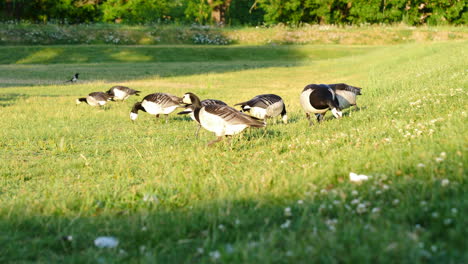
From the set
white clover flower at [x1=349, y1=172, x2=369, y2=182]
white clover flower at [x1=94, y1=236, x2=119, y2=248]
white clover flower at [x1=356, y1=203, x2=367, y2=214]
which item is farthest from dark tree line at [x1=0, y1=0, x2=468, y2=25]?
white clover flower at [x1=356, y1=203, x2=367, y2=214]

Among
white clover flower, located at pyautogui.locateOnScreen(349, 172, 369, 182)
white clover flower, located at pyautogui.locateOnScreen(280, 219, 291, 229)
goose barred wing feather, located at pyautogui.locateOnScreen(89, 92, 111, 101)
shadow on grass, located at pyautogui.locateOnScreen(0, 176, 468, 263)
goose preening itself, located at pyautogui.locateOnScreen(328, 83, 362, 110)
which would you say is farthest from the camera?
goose barred wing feather, located at pyautogui.locateOnScreen(89, 92, 111, 101)

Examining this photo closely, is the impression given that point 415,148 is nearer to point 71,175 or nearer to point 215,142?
point 215,142

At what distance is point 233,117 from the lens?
28.5 ft

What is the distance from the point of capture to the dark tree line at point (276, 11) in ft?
221

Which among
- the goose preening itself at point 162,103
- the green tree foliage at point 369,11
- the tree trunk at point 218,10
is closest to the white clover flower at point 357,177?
the goose preening itself at point 162,103

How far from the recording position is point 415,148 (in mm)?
6367

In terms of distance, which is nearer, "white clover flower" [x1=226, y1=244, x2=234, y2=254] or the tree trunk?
"white clover flower" [x1=226, y1=244, x2=234, y2=254]

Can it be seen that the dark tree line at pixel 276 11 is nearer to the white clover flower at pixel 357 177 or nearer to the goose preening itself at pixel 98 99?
the goose preening itself at pixel 98 99

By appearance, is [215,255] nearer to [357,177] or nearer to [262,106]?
[357,177]

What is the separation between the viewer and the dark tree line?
67.4 m

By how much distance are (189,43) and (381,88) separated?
4058 cm


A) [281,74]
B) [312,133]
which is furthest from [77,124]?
[281,74]

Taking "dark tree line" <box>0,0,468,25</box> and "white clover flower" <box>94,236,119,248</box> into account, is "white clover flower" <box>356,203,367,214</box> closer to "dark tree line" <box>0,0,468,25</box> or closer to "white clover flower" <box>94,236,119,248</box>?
"white clover flower" <box>94,236,119,248</box>

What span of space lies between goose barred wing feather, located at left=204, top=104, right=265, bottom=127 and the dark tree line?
60.2 m
